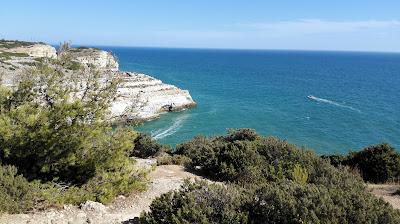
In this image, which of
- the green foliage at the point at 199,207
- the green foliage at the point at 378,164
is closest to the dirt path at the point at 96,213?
the green foliage at the point at 199,207

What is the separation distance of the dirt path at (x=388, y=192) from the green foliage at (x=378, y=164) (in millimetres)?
1865

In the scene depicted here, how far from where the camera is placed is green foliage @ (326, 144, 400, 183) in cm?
1812

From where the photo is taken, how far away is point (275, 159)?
15.2 meters

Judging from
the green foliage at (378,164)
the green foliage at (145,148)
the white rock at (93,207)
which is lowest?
the green foliage at (145,148)

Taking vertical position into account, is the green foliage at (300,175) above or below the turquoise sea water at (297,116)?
above

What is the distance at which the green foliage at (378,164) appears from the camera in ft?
59.5

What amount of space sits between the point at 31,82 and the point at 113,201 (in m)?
3.96

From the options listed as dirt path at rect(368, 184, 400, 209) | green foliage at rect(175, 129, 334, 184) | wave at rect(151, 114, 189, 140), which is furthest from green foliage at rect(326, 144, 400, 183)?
wave at rect(151, 114, 189, 140)

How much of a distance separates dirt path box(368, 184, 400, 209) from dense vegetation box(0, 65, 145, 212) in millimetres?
8040

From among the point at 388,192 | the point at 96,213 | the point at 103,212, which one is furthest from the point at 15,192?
the point at 388,192

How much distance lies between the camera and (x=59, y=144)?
1057cm

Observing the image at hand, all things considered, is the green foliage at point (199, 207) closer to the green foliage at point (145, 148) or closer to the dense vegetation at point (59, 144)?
the dense vegetation at point (59, 144)

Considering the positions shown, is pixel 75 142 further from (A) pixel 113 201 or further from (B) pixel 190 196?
(B) pixel 190 196

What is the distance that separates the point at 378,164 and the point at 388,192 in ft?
12.8
